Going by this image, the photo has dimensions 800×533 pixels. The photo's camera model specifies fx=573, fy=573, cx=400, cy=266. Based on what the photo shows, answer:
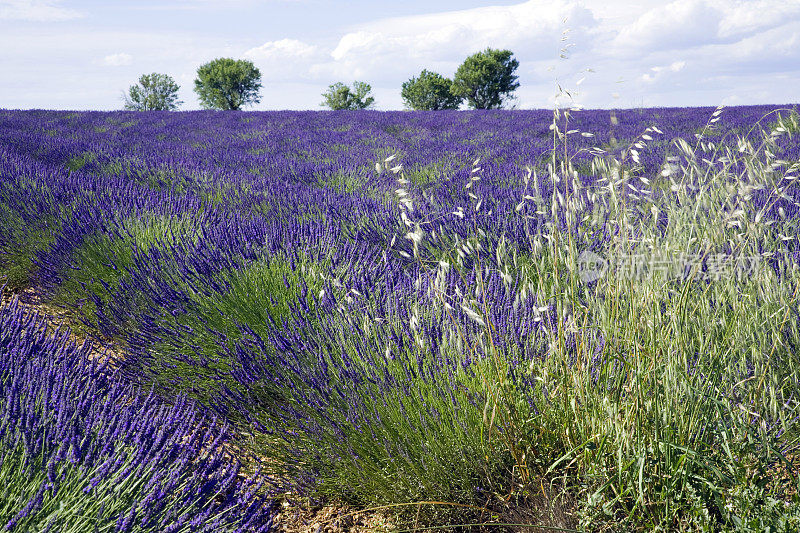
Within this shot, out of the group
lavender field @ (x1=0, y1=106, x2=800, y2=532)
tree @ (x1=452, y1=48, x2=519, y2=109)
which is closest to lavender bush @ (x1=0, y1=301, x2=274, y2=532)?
lavender field @ (x1=0, y1=106, x2=800, y2=532)

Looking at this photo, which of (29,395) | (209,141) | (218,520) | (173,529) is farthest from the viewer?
(209,141)

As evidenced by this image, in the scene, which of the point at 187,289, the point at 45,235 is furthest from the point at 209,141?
the point at 187,289

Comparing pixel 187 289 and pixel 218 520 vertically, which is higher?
pixel 187 289

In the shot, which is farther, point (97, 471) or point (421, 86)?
point (421, 86)

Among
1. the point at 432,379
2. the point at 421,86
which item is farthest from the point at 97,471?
the point at 421,86

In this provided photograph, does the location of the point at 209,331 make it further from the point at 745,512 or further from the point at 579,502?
the point at 745,512

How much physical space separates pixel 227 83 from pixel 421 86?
40.7 ft

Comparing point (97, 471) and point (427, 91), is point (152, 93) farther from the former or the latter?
point (97, 471)

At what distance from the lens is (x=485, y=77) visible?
122ft

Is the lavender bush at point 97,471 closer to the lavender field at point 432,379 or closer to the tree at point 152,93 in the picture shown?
the lavender field at point 432,379

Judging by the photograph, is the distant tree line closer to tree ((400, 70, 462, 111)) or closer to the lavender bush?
tree ((400, 70, 462, 111))

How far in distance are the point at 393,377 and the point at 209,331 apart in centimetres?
99

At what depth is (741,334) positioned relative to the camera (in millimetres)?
1715

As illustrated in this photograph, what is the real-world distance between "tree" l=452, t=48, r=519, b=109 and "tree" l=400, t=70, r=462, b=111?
936 mm
